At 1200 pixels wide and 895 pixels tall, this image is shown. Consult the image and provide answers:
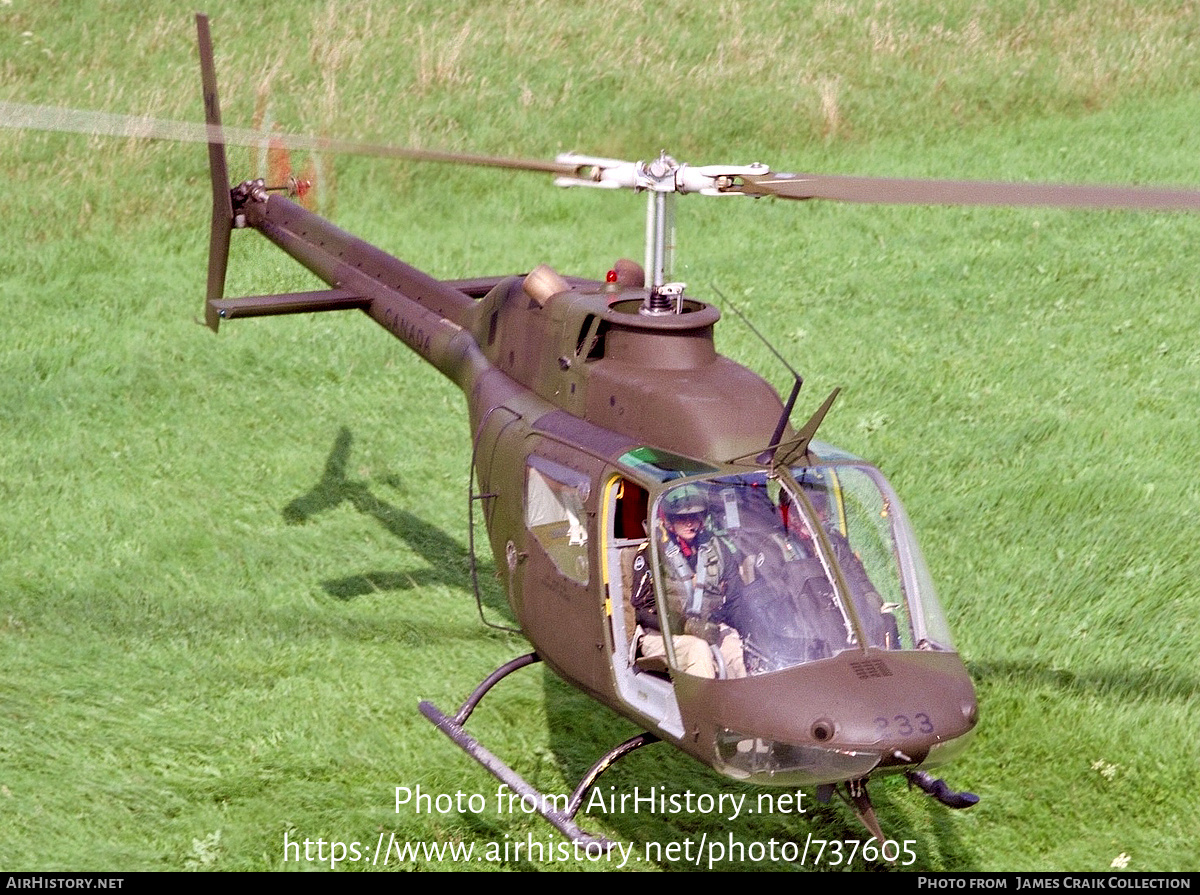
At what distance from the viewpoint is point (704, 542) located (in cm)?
689

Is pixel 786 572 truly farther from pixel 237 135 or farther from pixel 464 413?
pixel 464 413

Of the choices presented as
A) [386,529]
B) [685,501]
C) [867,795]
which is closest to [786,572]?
[685,501]

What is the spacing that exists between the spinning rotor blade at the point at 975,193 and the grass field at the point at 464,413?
3799 millimetres

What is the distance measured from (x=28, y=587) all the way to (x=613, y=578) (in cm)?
675

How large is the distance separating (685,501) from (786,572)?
1.95 ft

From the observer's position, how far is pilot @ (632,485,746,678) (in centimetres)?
679

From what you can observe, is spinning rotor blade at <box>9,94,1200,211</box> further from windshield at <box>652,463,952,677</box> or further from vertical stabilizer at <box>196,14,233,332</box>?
vertical stabilizer at <box>196,14,233,332</box>

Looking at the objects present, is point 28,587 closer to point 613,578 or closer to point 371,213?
point 613,578

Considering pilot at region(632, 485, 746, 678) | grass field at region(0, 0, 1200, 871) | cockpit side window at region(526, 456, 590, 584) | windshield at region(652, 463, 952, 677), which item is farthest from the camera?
grass field at region(0, 0, 1200, 871)

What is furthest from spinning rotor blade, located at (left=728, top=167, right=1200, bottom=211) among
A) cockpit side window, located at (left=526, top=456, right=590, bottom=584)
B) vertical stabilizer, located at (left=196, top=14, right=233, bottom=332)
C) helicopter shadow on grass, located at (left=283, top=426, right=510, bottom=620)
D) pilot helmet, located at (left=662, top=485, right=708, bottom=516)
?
vertical stabilizer, located at (left=196, top=14, right=233, bottom=332)

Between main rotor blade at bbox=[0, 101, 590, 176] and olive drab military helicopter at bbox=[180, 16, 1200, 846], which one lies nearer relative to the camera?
olive drab military helicopter at bbox=[180, 16, 1200, 846]

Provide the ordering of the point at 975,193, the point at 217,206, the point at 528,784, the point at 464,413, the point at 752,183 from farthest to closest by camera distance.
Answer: the point at 464,413 < the point at 217,206 < the point at 528,784 < the point at 752,183 < the point at 975,193

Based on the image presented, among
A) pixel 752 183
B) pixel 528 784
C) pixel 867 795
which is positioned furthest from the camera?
pixel 528 784
